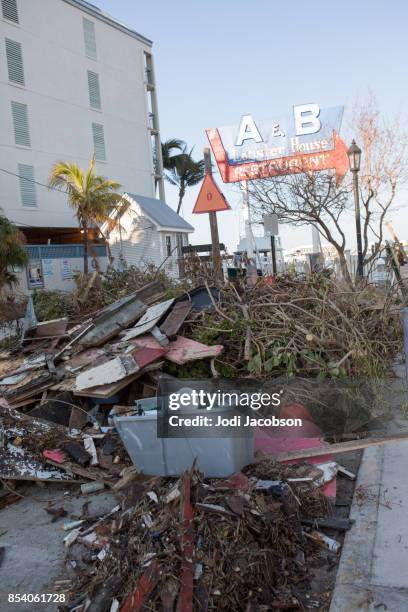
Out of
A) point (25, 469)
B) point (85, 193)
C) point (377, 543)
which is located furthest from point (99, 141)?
point (377, 543)

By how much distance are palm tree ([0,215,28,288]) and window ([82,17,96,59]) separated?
13.7 meters

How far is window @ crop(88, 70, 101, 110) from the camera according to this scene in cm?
2428

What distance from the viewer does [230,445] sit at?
12.3ft

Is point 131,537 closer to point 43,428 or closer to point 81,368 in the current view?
point 43,428

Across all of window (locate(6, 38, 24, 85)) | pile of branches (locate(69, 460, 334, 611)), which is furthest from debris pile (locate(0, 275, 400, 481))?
window (locate(6, 38, 24, 85))

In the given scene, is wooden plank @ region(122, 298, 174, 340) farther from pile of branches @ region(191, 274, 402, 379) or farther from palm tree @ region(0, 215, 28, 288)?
palm tree @ region(0, 215, 28, 288)

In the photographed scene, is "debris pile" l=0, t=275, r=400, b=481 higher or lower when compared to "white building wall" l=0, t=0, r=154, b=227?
lower

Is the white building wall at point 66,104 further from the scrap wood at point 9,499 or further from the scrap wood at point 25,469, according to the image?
the scrap wood at point 9,499

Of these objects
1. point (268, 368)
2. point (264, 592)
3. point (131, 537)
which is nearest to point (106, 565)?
point (131, 537)

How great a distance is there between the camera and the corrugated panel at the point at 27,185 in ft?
67.9

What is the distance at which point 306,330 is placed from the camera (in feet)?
17.3

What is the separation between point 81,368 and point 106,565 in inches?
125

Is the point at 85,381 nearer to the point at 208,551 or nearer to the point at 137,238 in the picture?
the point at 208,551

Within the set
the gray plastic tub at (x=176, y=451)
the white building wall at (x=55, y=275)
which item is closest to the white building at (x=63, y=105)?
the white building wall at (x=55, y=275)
